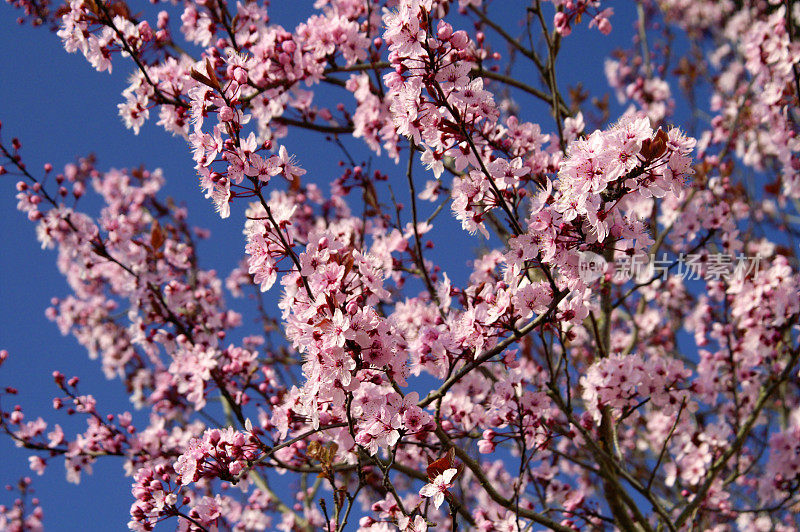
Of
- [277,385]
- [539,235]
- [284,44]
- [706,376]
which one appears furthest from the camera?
[706,376]

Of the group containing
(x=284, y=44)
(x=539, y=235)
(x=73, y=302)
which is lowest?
(x=539, y=235)

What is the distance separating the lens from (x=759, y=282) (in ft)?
14.5

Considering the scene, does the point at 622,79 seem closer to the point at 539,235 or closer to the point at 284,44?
the point at 284,44

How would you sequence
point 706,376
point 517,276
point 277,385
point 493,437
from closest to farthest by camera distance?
point 517,276, point 493,437, point 277,385, point 706,376

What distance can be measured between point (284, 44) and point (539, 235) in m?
2.42

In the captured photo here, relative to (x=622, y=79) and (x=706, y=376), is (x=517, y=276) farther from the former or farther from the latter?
(x=622, y=79)

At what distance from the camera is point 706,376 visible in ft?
15.5

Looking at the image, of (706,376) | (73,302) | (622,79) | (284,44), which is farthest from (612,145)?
(622,79)

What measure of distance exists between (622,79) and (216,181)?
8791 millimetres

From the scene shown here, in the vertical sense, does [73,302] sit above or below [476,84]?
above

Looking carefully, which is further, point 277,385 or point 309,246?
point 277,385

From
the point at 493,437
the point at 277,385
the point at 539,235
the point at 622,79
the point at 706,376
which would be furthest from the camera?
the point at 622,79

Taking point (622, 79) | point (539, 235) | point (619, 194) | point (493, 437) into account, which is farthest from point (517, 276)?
point (622, 79)

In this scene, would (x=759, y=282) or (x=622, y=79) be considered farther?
(x=622, y=79)
